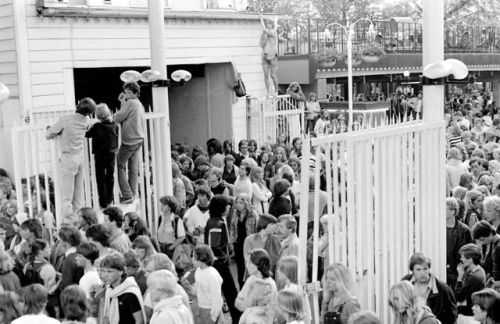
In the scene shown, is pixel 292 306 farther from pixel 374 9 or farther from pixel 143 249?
pixel 374 9

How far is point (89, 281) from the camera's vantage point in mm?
7195

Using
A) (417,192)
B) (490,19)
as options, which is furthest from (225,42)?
(490,19)

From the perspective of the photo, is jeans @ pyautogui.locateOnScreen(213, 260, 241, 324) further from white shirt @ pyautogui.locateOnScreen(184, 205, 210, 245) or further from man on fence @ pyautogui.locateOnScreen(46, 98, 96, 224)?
man on fence @ pyautogui.locateOnScreen(46, 98, 96, 224)

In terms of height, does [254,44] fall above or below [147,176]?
above

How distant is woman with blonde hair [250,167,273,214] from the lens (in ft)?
37.4

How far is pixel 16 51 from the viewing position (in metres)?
16.0

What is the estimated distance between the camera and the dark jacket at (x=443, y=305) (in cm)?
682

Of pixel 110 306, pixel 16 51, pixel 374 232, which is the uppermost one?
pixel 16 51

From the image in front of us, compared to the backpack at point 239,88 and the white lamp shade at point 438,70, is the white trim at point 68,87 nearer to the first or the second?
the backpack at point 239,88

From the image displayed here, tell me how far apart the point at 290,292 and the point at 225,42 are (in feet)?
49.0

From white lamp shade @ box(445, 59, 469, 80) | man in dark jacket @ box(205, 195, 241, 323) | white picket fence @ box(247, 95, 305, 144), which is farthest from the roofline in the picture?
white lamp shade @ box(445, 59, 469, 80)

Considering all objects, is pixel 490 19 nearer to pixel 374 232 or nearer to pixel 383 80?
pixel 383 80

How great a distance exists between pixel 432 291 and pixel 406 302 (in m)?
0.95

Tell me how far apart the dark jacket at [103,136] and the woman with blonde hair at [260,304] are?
398 cm
